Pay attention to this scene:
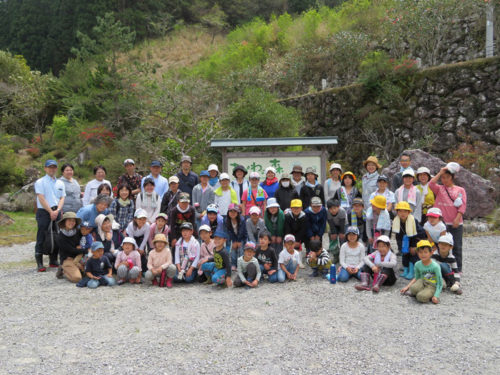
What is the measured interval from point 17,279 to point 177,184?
2676mm

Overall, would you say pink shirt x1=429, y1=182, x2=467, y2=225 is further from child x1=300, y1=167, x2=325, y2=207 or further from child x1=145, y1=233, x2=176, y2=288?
child x1=145, y1=233, x2=176, y2=288

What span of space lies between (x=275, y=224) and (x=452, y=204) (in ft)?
7.64

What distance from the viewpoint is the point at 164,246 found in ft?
17.2

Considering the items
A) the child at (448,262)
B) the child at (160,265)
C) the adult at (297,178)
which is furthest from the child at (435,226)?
the child at (160,265)

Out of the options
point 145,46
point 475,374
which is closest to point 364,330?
point 475,374

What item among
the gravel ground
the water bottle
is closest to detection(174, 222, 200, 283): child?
the gravel ground

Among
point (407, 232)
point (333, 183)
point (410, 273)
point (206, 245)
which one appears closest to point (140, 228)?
point (206, 245)

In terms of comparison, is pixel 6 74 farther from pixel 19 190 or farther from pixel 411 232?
pixel 411 232

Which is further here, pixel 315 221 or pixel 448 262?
pixel 315 221

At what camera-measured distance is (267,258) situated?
523cm

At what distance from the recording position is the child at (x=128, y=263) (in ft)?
17.1

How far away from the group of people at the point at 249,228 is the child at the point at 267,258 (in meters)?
0.01

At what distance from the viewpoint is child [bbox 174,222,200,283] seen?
17.2ft

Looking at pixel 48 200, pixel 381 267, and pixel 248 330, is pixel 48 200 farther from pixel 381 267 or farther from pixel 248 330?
pixel 381 267
